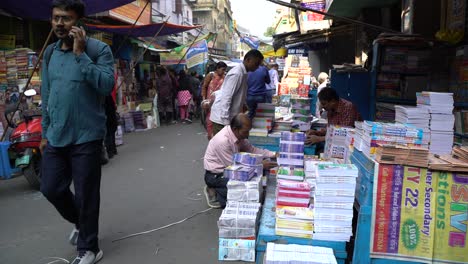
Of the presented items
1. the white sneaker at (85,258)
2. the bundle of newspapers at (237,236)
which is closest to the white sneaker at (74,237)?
the white sneaker at (85,258)

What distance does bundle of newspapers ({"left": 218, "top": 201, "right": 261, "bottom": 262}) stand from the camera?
332 centimetres

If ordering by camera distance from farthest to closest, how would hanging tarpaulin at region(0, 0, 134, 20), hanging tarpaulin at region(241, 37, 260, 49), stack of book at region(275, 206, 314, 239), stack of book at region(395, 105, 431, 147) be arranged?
hanging tarpaulin at region(241, 37, 260, 49), hanging tarpaulin at region(0, 0, 134, 20), stack of book at region(395, 105, 431, 147), stack of book at region(275, 206, 314, 239)

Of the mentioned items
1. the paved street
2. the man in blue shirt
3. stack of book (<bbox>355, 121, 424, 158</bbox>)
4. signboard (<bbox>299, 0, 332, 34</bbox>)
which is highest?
signboard (<bbox>299, 0, 332, 34</bbox>)

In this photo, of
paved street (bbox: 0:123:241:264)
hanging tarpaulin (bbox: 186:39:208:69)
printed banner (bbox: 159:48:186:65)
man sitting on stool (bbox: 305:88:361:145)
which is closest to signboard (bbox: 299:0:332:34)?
hanging tarpaulin (bbox: 186:39:208:69)

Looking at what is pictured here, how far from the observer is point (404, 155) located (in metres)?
2.63

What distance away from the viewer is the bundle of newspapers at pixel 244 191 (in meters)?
3.65

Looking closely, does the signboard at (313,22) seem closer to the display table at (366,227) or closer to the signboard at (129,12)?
the signboard at (129,12)

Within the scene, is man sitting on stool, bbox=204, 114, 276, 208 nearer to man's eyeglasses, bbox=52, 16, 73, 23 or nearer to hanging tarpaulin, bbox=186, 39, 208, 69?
man's eyeglasses, bbox=52, 16, 73, 23

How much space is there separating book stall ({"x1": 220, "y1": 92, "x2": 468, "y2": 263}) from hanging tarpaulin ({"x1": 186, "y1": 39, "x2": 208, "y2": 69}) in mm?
11360

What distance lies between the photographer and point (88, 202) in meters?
3.22

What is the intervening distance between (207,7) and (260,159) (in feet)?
142

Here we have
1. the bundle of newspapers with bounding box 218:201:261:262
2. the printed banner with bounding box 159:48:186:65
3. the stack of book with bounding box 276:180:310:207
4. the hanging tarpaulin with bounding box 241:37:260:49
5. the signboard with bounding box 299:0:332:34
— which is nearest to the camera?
the stack of book with bounding box 276:180:310:207

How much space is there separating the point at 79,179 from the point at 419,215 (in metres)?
2.62

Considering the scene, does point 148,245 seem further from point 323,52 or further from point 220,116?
point 323,52
